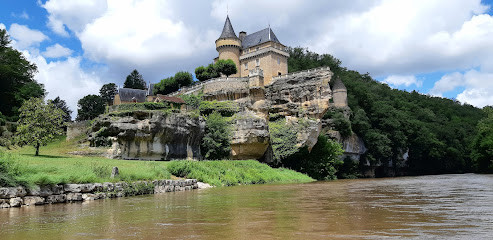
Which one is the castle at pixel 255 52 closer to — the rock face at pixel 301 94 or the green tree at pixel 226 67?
the green tree at pixel 226 67

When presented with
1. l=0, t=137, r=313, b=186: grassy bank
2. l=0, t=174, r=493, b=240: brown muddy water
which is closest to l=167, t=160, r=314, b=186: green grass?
l=0, t=137, r=313, b=186: grassy bank

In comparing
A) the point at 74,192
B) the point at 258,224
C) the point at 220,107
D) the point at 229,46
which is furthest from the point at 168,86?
the point at 258,224

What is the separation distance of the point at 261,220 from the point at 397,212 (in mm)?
3650

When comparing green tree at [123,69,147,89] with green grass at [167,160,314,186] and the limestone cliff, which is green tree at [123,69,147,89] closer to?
the limestone cliff

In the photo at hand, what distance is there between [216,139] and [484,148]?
3559 centimetres

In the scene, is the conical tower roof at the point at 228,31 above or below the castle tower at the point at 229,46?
above

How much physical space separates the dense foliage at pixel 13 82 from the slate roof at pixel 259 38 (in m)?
30.0

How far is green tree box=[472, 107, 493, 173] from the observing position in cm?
4612

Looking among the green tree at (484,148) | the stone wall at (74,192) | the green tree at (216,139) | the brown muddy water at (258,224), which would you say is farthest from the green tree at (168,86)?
the brown muddy water at (258,224)

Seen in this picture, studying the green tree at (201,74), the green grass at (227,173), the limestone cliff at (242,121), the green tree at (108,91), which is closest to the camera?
the green grass at (227,173)

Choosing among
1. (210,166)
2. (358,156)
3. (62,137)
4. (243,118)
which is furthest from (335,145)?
(62,137)

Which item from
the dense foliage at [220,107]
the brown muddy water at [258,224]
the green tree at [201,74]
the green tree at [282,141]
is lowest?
the brown muddy water at [258,224]

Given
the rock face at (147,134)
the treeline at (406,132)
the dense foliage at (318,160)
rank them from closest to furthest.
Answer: the rock face at (147,134)
the dense foliage at (318,160)
the treeline at (406,132)

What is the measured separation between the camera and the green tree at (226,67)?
53.1 m
